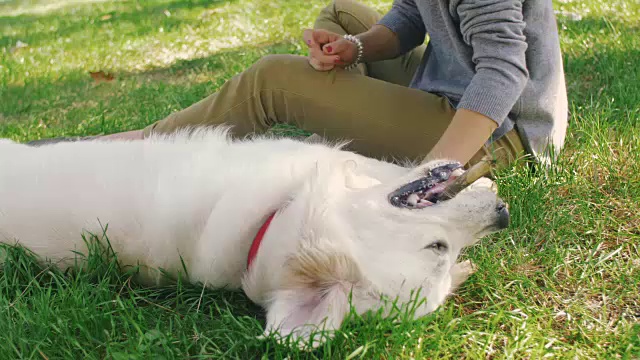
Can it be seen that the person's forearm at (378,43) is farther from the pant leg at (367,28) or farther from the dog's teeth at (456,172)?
the dog's teeth at (456,172)

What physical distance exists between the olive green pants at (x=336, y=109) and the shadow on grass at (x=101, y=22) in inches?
181

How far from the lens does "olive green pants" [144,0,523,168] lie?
2.85 m

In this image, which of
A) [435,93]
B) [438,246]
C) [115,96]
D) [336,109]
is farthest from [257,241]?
[115,96]

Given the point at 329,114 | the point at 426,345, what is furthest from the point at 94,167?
the point at 426,345

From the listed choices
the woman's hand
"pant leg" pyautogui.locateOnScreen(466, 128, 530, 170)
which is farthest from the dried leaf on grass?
"pant leg" pyautogui.locateOnScreen(466, 128, 530, 170)

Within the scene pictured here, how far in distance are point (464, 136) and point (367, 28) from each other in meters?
1.39

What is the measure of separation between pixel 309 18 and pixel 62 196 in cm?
539

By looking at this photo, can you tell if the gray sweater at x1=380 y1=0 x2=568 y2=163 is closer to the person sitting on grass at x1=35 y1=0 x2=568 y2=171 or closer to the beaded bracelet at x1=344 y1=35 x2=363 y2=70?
the person sitting on grass at x1=35 y1=0 x2=568 y2=171

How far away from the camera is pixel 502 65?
97.7 inches

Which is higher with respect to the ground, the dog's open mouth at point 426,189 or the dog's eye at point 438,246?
the dog's open mouth at point 426,189

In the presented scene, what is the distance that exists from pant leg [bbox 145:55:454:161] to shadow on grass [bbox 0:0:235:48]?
182 inches

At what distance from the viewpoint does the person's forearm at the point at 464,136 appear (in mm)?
2455

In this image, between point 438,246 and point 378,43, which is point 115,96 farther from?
point 438,246

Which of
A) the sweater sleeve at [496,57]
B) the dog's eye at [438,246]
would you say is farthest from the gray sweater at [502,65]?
the dog's eye at [438,246]
